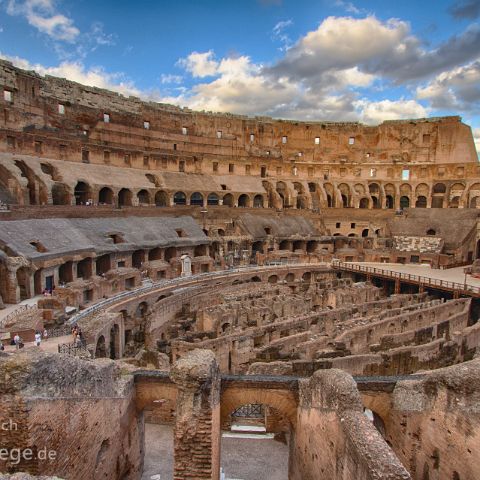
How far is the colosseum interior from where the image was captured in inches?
348

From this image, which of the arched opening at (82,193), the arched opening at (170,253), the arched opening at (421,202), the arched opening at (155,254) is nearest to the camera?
the arched opening at (155,254)

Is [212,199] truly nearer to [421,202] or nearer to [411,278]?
[411,278]

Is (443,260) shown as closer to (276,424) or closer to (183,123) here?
(276,424)

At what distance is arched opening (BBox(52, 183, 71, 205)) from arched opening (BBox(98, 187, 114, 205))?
4.62m

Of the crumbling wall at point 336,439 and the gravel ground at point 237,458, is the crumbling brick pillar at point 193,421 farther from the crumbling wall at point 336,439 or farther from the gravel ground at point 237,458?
the gravel ground at point 237,458

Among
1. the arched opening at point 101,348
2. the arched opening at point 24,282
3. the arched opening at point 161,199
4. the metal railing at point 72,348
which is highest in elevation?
the arched opening at point 161,199

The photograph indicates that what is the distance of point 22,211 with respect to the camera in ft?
83.8

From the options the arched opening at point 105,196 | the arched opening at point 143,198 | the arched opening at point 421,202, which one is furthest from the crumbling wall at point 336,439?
the arched opening at point 421,202

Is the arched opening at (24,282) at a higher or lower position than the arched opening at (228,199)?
lower

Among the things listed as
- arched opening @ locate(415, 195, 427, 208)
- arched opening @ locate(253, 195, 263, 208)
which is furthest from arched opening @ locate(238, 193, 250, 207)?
arched opening @ locate(415, 195, 427, 208)

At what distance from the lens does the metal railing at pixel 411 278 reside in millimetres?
26759

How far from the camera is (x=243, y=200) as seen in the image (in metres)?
46.7

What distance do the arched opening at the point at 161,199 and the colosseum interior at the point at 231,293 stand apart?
→ 0.25m

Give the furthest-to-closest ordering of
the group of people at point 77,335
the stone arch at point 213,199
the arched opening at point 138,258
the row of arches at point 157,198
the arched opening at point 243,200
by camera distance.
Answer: the arched opening at point 243,200 → the stone arch at point 213,199 → the row of arches at point 157,198 → the arched opening at point 138,258 → the group of people at point 77,335
